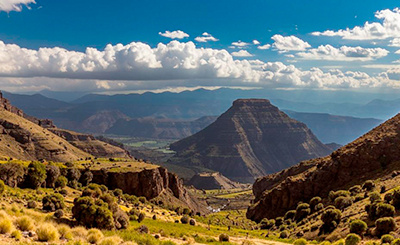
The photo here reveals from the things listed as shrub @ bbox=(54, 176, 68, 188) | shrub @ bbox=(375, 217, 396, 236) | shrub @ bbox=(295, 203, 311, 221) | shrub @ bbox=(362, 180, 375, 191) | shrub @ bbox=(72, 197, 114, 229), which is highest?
shrub @ bbox=(72, 197, 114, 229)

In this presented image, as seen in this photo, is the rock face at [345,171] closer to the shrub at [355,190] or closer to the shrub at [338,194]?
the shrub at [355,190]

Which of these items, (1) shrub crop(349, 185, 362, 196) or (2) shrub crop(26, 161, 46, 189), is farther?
(1) shrub crop(349, 185, 362, 196)

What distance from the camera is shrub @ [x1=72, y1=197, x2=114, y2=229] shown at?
117ft

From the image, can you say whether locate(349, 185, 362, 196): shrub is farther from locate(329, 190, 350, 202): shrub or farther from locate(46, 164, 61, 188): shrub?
locate(46, 164, 61, 188): shrub

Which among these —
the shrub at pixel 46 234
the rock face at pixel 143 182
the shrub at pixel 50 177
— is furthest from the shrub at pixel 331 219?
the rock face at pixel 143 182

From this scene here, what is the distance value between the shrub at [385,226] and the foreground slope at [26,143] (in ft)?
486

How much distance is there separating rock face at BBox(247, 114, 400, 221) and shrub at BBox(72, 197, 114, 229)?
6176 centimetres

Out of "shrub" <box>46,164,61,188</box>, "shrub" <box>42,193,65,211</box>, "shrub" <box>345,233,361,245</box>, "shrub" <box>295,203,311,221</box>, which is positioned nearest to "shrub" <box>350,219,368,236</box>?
"shrub" <box>345,233,361,245</box>

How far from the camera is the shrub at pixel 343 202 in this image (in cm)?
6072

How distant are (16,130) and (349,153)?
525 feet

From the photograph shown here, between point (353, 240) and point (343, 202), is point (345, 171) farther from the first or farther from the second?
point (353, 240)

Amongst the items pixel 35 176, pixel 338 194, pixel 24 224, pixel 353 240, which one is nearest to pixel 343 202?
pixel 338 194

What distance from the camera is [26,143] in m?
165

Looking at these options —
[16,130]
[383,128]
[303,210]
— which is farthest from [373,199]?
[16,130]
